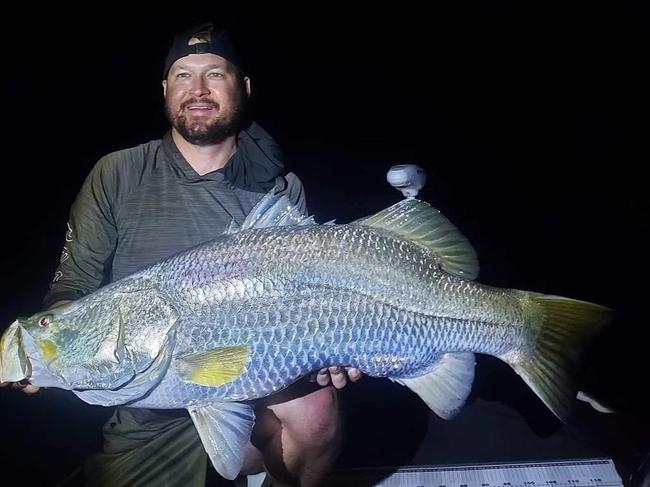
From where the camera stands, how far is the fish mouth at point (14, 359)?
1341 millimetres

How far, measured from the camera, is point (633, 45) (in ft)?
20.4

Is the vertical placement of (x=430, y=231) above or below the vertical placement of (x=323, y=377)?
above

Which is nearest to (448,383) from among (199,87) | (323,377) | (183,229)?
(323,377)

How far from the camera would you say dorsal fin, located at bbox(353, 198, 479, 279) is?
159cm

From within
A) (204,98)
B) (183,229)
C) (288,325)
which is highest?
(204,98)

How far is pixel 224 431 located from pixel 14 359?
0.64m

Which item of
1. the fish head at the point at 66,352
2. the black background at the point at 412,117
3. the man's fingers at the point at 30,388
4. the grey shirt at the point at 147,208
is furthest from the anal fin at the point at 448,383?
the black background at the point at 412,117

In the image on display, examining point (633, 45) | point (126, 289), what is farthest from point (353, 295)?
point (633, 45)

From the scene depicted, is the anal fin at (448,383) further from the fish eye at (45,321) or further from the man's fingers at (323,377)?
the fish eye at (45,321)

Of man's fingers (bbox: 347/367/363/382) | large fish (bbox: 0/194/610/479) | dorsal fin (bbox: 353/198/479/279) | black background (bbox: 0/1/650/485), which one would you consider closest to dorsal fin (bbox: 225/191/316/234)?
large fish (bbox: 0/194/610/479)

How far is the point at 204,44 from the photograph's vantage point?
228cm

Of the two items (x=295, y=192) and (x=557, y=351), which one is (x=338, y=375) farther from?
(x=295, y=192)

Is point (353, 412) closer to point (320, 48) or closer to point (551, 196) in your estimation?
point (551, 196)

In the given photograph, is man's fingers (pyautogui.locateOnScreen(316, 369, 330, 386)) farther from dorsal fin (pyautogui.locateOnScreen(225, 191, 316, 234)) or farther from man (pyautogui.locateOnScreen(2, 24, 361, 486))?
dorsal fin (pyautogui.locateOnScreen(225, 191, 316, 234))
